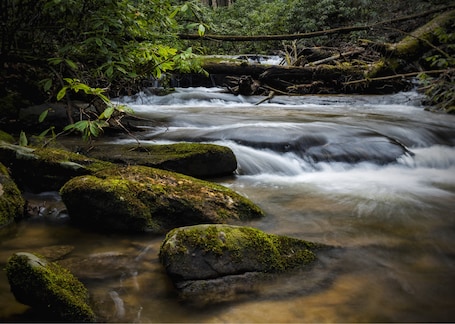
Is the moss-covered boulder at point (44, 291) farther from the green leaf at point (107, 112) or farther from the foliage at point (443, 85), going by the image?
the foliage at point (443, 85)

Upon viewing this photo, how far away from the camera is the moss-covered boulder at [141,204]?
10.5 ft

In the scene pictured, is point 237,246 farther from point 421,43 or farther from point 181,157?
point 421,43

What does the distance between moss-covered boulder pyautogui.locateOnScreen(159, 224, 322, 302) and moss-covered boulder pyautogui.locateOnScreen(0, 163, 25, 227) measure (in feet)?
5.19

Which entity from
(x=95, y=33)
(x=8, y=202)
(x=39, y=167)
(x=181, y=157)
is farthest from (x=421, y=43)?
(x=8, y=202)

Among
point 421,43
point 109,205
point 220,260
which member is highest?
point 421,43

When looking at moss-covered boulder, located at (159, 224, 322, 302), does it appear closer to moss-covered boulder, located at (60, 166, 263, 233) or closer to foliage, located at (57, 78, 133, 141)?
moss-covered boulder, located at (60, 166, 263, 233)

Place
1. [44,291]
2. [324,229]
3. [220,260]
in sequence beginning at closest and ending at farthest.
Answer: [44,291] < [220,260] < [324,229]

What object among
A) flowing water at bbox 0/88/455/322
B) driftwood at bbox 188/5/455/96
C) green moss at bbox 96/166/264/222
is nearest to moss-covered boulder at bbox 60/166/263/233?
green moss at bbox 96/166/264/222

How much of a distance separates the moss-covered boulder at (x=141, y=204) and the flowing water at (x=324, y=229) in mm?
150

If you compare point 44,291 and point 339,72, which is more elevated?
point 339,72

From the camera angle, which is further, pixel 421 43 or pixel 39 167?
pixel 421 43

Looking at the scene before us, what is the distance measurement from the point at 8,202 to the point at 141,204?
1.19 meters

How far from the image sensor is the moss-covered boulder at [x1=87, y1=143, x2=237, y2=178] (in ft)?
14.8

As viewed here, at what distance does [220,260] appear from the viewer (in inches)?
97.3
